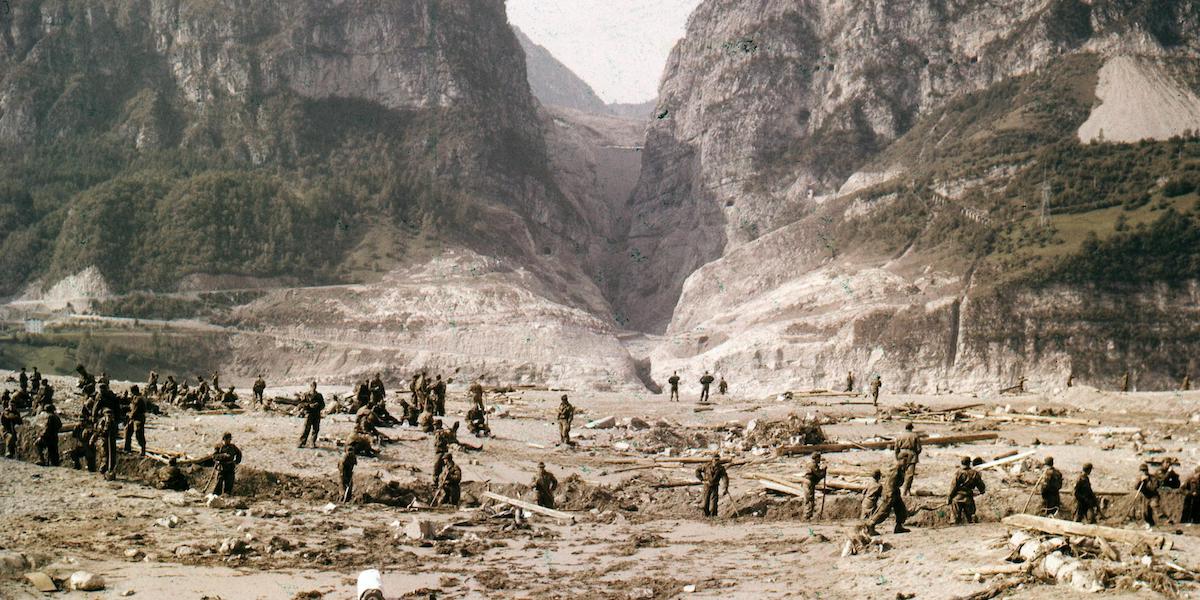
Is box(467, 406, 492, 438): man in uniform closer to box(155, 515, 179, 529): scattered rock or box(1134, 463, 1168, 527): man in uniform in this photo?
box(155, 515, 179, 529): scattered rock

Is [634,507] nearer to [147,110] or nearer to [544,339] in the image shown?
[544,339]

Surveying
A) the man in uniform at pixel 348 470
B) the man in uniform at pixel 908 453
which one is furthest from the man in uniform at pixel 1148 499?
the man in uniform at pixel 348 470

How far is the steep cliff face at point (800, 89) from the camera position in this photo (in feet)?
393

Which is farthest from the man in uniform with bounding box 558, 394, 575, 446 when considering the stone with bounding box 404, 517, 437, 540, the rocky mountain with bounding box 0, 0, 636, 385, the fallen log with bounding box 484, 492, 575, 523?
the rocky mountain with bounding box 0, 0, 636, 385

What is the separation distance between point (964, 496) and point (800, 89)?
128 meters

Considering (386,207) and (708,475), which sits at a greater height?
(386,207)

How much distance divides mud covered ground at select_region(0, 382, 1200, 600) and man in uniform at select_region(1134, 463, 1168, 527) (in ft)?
1.14

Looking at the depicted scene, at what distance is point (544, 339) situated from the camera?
320 feet

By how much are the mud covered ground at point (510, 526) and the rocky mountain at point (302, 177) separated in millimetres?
57510

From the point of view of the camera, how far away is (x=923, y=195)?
345ft

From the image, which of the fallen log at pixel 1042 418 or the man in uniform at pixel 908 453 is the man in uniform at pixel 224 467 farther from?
the fallen log at pixel 1042 418

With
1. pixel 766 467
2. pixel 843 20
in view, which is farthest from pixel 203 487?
pixel 843 20

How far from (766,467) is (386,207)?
99.3m

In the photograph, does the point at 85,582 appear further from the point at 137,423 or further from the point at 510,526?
the point at 137,423
